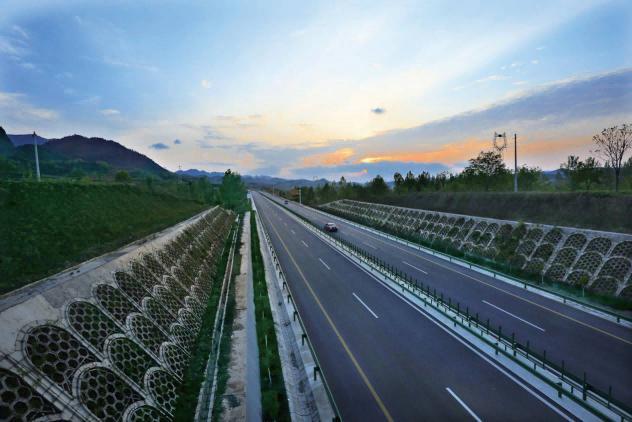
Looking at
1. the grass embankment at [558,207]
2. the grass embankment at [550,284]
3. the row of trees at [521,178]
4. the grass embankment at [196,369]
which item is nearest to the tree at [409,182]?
the row of trees at [521,178]

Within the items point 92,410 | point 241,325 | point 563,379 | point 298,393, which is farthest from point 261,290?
point 563,379

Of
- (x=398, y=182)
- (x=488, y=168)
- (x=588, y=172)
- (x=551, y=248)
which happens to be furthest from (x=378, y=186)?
(x=551, y=248)

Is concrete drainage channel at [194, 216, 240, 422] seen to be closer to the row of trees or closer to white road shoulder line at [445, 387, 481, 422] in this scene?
white road shoulder line at [445, 387, 481, 422]

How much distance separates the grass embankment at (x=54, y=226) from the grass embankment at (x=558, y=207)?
37.2 meters

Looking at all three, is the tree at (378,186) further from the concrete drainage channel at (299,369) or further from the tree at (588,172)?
the concrete drainage channel at (299,369)

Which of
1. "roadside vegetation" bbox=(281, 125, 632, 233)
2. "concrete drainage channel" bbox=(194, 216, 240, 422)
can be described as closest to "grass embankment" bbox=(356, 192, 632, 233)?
"roadside vegetation" bbox=(281, 125, 632, 233)

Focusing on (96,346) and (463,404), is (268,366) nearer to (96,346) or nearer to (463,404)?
(96,346)

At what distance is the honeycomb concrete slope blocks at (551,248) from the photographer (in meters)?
18.8

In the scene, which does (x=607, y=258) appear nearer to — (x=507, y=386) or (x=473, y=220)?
(x=473, y=220)

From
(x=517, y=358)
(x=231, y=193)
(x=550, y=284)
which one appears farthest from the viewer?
(x=231, y=193)

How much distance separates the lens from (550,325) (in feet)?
48.6

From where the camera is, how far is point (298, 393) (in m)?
10.9

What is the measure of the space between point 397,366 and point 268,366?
523 centimetres

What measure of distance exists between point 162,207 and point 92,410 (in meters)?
39.4
